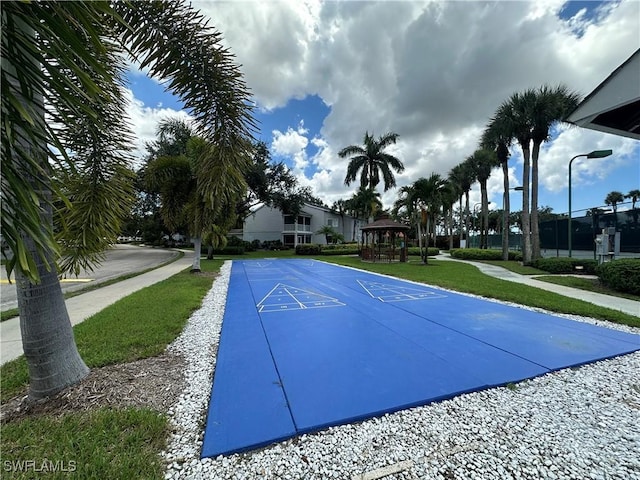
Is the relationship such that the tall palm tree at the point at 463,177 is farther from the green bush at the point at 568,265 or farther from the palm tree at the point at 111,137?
the palm tree at the point at 111,137

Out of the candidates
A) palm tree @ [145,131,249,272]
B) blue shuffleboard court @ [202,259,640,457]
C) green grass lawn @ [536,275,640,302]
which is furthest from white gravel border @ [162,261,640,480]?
palm tree @ [145,131,249,272]

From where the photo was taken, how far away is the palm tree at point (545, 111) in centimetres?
1456

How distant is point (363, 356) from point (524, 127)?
18073 mm

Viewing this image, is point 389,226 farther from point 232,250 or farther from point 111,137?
point 111,137

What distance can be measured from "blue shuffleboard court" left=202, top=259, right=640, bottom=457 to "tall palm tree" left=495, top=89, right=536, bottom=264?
1232cm

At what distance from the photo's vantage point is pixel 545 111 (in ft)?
48.6

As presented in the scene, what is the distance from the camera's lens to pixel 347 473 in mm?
1938

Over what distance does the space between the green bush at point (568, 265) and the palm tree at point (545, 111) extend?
3.07 metres

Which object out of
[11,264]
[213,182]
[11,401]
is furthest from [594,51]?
[11,401]

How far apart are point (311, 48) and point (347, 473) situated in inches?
456

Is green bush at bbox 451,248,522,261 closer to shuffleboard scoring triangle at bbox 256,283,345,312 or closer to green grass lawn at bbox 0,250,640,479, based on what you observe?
green grass lawn at bbox 0,250,640,479

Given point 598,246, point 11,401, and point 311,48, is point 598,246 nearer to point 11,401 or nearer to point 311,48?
point 311,48

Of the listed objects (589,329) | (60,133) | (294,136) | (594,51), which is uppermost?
(294,136)

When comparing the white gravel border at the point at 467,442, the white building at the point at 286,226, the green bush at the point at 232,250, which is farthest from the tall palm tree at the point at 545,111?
the green bush at the point at 232,250
